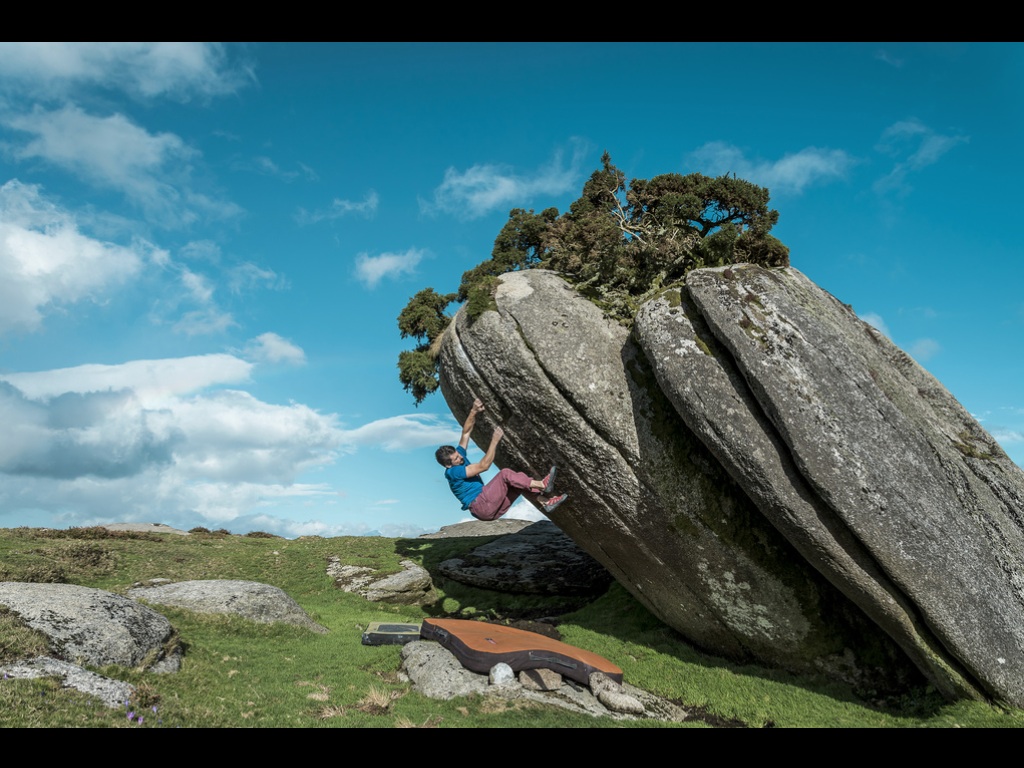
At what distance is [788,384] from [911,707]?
8.30 metres

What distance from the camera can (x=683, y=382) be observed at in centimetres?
1655

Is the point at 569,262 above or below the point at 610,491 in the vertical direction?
above

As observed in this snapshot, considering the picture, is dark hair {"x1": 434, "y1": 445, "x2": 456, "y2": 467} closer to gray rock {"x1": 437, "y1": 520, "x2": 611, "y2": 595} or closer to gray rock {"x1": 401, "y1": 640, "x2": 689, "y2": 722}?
gray rock {"x1": 401, "y1": 640, "x2": 689, "y2": 722}

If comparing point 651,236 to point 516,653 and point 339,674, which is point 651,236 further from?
point 339,674

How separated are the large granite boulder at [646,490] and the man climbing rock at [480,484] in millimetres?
2046

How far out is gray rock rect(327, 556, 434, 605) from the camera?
26.8 metres

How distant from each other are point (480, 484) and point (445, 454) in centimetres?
127

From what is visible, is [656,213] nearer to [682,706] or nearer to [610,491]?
[610,491]

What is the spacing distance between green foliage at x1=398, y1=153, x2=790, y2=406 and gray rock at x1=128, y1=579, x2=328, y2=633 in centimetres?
818

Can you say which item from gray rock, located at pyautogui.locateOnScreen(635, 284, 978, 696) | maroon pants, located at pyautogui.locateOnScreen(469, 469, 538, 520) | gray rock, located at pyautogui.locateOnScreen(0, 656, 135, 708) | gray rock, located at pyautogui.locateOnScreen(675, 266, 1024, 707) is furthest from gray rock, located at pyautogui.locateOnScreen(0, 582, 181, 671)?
gray rock, located at pyautogui.locateOnScreen(675, 266, 1024, 707)

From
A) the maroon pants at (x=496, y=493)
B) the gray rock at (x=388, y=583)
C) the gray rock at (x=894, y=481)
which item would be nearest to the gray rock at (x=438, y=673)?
the maroon pants at (x=496, y=493)

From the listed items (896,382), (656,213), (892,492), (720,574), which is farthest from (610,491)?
(656,213)
